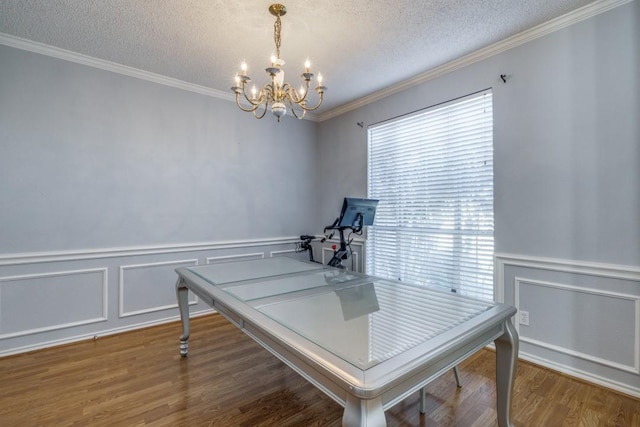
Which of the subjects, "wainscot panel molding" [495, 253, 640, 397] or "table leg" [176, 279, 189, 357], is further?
"table leg" [176, 279, 189, 357]

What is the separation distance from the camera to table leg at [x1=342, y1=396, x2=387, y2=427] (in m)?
0.84

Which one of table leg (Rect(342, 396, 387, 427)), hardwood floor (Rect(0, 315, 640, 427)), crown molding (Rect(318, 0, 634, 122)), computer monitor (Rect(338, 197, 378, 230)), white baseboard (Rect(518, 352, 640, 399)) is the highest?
crown molding (Rect(318, 0, 634, 122))

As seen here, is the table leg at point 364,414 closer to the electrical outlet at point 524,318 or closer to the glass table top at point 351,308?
the glass table top at point 351,308

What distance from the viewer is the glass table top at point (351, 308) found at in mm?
1090

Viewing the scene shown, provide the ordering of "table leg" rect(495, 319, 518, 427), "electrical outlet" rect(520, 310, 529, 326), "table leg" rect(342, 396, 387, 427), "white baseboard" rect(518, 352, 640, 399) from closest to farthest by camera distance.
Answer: "table leg" rect(342, 396, 387, 427) < "table leg" rect(495, 319, 518, 427) < "white baseboard" rect(518, 352, 640, 399) < "electrical outlet" rect(520, 310, 529, 326)

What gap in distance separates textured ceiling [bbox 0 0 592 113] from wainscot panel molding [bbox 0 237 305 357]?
1922mm

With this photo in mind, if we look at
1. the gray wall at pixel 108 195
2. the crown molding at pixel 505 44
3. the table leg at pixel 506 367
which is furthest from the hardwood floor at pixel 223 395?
the crown molding at pixel 505 44

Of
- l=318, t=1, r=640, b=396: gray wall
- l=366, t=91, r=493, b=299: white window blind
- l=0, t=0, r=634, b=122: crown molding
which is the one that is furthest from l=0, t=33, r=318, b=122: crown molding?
l=318, t=1, r=640, b=396: gray wall

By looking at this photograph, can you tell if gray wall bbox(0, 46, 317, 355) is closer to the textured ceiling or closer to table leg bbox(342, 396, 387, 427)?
the textured ceiling

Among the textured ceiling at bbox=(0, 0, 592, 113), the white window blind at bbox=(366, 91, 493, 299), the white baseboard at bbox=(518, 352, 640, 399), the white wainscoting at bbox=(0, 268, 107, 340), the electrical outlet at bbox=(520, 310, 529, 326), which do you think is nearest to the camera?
the white baseboard at bbox=(518, 352, 640, 399)

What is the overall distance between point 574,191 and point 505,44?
1.38 m

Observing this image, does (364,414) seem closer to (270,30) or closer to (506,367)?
(506,367)

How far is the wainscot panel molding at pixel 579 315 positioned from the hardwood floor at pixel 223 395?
13cm

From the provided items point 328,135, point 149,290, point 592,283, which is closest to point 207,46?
point 328,135
